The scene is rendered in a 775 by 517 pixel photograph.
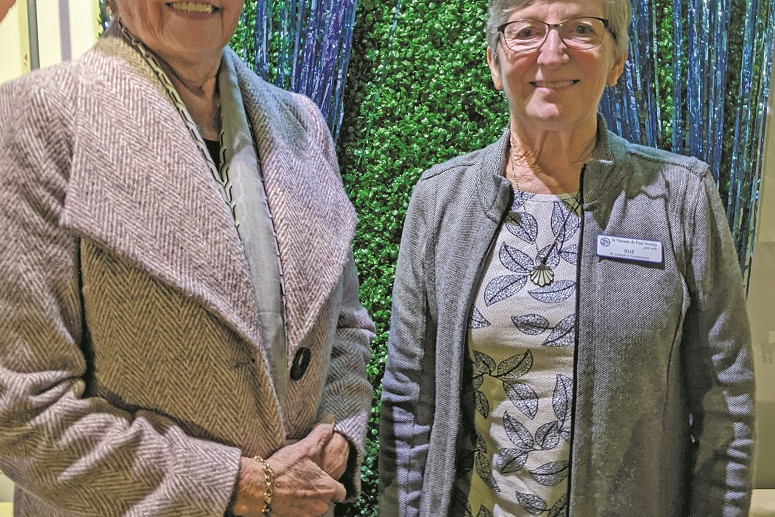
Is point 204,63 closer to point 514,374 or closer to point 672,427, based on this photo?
point 514,374

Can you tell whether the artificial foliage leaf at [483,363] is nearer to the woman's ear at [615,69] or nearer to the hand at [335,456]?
the hand at [335,456]

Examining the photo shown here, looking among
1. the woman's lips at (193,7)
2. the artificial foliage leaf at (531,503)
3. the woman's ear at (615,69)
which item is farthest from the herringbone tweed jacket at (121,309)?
the woman's ear at (615,69)

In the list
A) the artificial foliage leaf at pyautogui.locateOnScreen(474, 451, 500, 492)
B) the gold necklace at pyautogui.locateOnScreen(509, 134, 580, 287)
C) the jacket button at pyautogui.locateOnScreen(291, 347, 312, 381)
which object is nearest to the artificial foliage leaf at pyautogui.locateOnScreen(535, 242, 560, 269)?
the gold necklace at pyautogui.locateOnScreen(509, 134, 580, 287)

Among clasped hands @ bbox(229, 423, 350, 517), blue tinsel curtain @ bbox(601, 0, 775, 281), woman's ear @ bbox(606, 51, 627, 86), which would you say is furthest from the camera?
blue tinsel curtain @ bbox(601, 0, 775, 281)

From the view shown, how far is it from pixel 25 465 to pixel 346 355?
61 cm

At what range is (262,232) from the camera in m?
1.25

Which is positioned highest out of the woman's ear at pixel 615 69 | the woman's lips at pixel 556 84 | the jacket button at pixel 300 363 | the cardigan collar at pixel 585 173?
the woman's ear at pixel 615 69

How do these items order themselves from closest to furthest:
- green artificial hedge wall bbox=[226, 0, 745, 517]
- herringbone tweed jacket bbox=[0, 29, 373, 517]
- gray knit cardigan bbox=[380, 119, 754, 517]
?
herringbone tweed jacket bbox=[0, 29, 373, 517]
gray knit cardigan bbox=[380, 119, 754, 517]
green artificial hedge wall bbox=[226, 0, 745, 517]

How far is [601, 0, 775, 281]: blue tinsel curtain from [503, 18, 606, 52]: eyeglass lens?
0.74m

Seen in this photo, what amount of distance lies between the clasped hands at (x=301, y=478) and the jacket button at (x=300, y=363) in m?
0.12

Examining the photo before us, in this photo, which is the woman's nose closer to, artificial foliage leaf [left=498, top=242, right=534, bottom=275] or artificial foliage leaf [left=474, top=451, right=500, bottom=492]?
artificial foliage leaf [left=498, top=242, right=534, bottom=275]

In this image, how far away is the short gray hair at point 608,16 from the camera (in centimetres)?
151

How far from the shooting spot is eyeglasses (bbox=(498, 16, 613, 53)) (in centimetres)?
149

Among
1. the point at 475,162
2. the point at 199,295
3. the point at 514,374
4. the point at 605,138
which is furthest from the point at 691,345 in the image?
the point at 199,295
